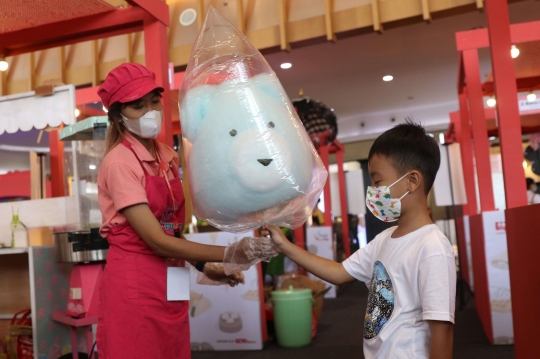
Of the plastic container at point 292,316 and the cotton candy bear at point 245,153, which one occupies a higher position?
the cotton candy bear at point 245,153

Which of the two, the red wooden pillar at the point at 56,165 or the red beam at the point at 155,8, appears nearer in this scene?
the red beam at the point at 155,8

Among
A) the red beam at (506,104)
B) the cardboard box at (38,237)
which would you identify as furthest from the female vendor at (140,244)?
the cardboard box at (38,237)

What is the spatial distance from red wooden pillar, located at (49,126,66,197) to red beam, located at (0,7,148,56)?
7.84 feet

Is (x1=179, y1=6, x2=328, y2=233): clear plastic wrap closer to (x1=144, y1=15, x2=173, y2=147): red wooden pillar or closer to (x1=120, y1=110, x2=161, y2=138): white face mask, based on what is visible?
(x1=120, y1=110, x2=161, y2=138): white face mask

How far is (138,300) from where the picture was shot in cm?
145

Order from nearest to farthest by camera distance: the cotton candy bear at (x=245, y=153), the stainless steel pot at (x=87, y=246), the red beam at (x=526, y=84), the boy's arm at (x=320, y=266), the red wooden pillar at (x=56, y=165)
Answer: the cotton candy bear at (x=245, y=153) → the boy's arm at (x=320, y=266) → the stainless steel pot at (x=87, y=246) → the red wooden pillar at (x=56, y=165) → the red beam at (x=526, y=84)

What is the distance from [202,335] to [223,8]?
170 inches

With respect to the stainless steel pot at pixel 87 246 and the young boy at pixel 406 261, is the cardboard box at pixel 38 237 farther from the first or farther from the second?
the young boy at pixel 406 261

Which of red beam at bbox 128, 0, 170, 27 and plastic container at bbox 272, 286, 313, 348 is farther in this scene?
plastic container at bbox 272, 286, 313, 348

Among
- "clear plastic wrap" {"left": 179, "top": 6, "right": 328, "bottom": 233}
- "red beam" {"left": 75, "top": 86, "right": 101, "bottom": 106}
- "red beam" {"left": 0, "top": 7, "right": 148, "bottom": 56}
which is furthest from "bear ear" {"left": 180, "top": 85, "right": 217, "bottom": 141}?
"red beam" {"left": 75, "top": 86, "right": 101, "bottom": 106}

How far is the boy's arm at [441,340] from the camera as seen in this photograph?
1.18 meters

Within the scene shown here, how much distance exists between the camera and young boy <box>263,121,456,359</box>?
3.92 ft

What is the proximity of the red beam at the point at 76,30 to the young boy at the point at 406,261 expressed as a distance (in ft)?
4.44

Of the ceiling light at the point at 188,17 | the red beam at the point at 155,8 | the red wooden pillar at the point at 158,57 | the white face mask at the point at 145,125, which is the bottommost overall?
the white face mask at the point at 145,125
